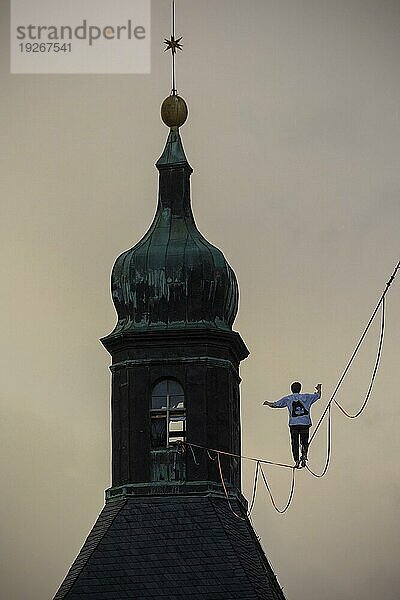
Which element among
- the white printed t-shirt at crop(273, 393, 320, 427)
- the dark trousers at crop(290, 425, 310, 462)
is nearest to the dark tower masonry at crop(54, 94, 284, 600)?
the dark trousers at crop(290, 425, 310, 462)

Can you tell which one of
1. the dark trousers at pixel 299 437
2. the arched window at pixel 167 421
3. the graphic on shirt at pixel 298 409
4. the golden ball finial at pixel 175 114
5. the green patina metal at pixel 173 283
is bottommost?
the dark trousers at pixel 299 437

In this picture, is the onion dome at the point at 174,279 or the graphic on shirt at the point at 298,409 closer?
the graphic on shirt at the point at 298,409

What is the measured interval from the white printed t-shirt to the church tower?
4118 mm

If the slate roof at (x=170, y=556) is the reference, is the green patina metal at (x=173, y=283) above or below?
above

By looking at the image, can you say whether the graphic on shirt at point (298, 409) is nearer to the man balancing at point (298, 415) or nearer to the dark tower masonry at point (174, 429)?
the man balancing at point (298, 415)

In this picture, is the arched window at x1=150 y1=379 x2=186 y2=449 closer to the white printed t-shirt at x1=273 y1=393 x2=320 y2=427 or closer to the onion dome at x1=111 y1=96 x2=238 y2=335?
the onion dome at x1=111 y1=96 x2=238 y2=335

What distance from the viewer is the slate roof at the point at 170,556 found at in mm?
68312

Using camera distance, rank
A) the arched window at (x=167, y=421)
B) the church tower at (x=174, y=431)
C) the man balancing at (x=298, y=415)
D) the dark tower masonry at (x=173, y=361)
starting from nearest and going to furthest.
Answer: the man balancing at (x=298, y=415), the church tower at (x=174, y=431), the dark tower masonry at (x=173, y=361), the arched window at (x=167, y=421)

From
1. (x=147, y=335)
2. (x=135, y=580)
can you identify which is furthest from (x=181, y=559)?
(x=147, y=335)

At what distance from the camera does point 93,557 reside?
2717 inches

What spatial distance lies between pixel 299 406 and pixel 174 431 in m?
5.71

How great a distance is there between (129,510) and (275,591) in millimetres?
3541

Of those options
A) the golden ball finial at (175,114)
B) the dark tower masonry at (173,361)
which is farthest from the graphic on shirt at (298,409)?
the golden ball finial at (175,114)

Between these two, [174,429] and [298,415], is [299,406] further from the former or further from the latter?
[174,429]
